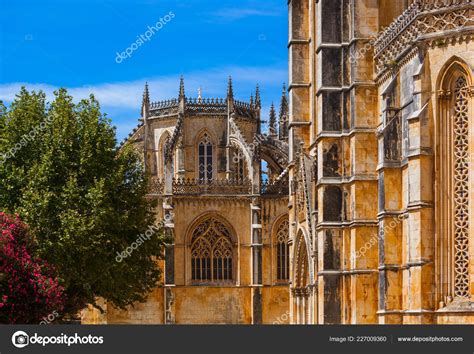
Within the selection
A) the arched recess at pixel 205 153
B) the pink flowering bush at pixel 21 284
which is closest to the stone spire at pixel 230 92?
the arched recess at pixel 205 153

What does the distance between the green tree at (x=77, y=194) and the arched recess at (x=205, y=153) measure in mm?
22555

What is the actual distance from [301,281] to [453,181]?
12848 mm

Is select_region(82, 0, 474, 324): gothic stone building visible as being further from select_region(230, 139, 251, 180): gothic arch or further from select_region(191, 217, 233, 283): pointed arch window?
select_region(230, 139, 251, 180): gothic arch

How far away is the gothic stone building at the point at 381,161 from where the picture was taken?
25453mm

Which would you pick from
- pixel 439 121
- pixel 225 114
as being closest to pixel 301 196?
pixel 439 121

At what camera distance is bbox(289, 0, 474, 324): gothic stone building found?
83.5 feet

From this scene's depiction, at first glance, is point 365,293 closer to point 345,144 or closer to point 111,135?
point 345,144

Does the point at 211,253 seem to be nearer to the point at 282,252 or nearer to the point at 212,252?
the point at 212,252

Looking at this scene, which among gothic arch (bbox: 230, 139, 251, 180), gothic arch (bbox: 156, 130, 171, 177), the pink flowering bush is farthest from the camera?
gothic arch (bbox: 156, 130, 171, 177)

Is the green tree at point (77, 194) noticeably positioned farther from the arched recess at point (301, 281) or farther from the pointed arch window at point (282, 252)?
the pointed arch window at point (282, 252)

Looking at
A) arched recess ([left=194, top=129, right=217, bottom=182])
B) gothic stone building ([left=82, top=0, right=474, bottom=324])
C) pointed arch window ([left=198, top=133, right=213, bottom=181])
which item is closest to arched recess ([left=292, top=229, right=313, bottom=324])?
gothic stone building ([left=82, top=0, right=474, bottom=324])
